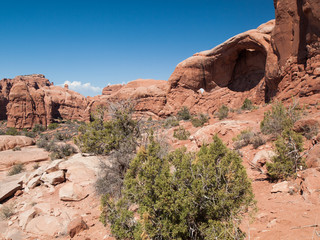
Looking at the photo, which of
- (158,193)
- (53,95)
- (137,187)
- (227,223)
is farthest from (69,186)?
(53,95)

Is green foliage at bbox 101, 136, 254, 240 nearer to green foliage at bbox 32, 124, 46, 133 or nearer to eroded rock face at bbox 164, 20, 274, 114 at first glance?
eroded rock face at bbox 164, 20, 274, 114

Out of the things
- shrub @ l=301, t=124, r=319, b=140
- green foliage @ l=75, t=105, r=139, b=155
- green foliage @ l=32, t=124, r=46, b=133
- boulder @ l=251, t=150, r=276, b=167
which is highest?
green foliage @ l=75, t=105, r=139, b=155

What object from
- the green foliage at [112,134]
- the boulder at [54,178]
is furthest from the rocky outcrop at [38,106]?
the green foliage at [112,134]

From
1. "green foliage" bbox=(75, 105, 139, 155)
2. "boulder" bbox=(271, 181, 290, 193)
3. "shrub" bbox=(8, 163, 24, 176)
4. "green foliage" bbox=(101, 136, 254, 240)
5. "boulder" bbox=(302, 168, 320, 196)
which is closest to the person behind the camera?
"green foliage" bbox=(101, 136, 254, 240)

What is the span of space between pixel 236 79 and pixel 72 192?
854 inches

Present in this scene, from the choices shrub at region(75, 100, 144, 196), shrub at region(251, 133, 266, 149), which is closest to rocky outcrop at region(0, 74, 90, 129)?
shrub at region(75, 100, 144, 196)

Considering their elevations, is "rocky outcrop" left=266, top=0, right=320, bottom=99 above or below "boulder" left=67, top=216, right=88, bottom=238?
above

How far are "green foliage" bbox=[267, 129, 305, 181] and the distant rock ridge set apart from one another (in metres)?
6.35

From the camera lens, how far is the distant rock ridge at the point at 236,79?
1162 cm

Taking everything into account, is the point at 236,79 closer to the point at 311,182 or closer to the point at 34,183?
the point at 311,182

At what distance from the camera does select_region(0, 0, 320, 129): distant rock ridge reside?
1162cm

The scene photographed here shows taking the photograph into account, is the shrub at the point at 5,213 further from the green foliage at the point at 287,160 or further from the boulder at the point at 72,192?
the green foliage at the point at 287,160

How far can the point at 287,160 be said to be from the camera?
449 centimetres

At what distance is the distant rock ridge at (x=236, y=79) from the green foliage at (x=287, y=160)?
6346 millimetres
